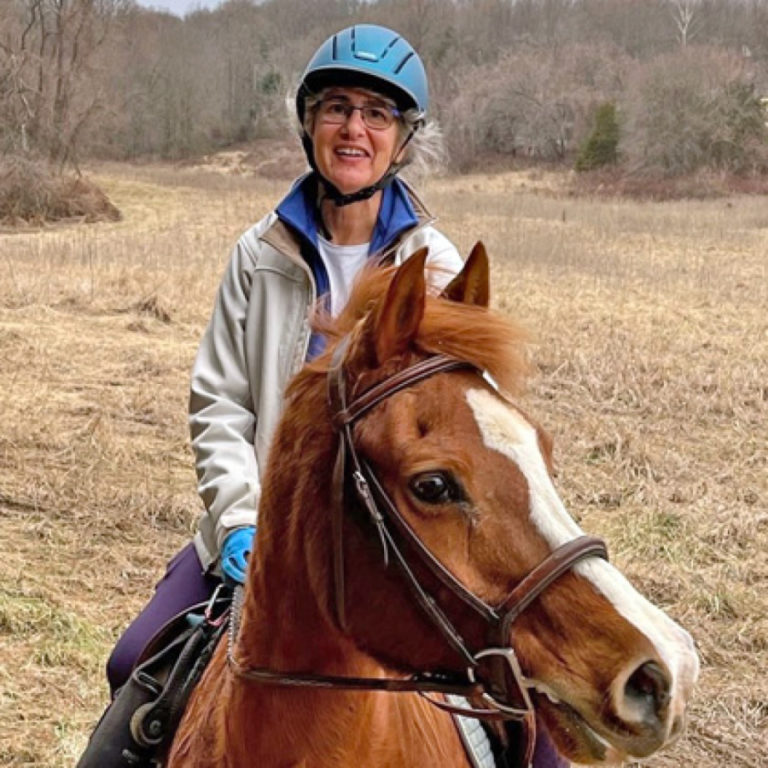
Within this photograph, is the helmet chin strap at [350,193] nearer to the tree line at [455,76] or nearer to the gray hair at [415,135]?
the gray hair at [415,135]

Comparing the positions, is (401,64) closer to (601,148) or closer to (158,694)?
(158,694)

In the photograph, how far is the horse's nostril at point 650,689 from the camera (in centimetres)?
128

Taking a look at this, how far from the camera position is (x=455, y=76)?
72.6 m

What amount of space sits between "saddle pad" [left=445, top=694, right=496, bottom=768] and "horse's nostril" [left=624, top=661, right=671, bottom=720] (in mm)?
744

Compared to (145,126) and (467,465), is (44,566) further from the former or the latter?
(145,126)

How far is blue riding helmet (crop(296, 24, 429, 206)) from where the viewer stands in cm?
250

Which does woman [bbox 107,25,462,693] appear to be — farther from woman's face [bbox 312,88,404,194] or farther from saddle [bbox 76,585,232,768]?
saddle [bbox 76,585,232,768]

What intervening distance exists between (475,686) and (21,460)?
5.84m

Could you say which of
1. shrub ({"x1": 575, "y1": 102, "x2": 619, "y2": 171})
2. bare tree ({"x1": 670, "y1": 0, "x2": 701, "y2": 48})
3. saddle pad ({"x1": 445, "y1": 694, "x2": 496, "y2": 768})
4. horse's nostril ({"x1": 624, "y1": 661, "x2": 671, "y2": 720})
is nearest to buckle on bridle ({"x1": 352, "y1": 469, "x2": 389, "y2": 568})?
horse's nostril ({"x1": 624, "y1": 661, "x2": 671, "y2": 720})

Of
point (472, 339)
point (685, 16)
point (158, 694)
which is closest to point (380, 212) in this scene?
point (472, 339)

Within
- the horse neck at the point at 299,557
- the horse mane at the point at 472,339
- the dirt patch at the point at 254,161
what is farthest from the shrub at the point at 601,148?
the horse neck at the point at 299,557

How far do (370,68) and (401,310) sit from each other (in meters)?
1.17

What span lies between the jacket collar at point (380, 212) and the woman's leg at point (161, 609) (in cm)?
90

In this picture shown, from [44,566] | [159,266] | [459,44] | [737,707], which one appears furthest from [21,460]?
[459,44]
